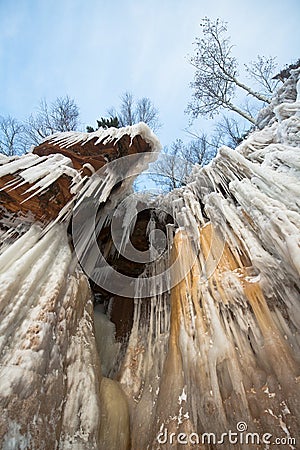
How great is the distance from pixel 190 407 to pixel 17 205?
357 centimetres

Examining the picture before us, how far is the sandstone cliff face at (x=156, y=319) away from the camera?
2219 mm

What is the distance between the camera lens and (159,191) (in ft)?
21.6

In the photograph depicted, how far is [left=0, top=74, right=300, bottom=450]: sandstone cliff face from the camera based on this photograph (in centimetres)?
222

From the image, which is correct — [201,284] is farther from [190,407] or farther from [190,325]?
[190,407]

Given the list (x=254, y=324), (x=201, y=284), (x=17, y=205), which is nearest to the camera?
(x=254, y=324)

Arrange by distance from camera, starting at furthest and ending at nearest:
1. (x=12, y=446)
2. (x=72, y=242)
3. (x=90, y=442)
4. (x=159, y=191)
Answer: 1. (x=159, y=191)
2. (x=72, y=242)
3. (x=90, y=442)
4. (x=12, y=446)

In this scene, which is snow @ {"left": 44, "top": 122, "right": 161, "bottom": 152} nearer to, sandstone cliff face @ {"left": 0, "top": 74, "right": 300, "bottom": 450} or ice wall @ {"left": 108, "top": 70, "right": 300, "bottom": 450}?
sandstone cliff face @ {"left": 0, "top": 74, "right": 300, "bottom": 450}

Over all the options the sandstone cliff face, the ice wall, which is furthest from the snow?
the ice wall

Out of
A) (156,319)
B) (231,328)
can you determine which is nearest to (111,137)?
(156,319)

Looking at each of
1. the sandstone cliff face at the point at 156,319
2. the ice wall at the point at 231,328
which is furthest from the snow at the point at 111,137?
the ice wall at the point at 231,328

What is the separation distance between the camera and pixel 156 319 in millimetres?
4238

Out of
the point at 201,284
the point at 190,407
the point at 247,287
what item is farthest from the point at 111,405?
the point at 247,287

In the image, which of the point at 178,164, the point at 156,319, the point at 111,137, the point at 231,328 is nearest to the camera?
the point at 231,328

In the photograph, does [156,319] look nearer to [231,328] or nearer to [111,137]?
[231,328]
